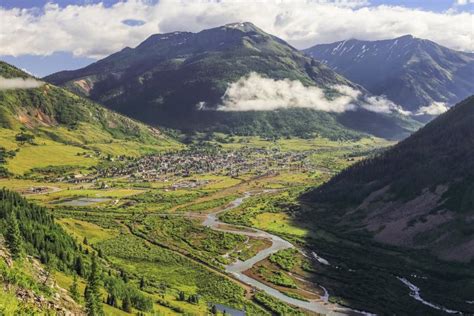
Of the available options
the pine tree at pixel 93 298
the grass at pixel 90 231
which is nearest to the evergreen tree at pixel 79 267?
the pine tree at pixel 93 298

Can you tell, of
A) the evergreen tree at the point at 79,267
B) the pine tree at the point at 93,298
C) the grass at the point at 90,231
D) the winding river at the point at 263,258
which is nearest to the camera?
the pine tree at the point at 93,298

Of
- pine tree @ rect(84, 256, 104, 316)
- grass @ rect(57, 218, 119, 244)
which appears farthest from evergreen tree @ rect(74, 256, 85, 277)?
grass @ rect(57, 218, 119, 244)

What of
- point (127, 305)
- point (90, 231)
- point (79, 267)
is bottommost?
point (90, 231)

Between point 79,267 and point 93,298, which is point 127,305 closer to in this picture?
point 79,267

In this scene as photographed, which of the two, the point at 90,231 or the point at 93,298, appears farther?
the point at 90,231

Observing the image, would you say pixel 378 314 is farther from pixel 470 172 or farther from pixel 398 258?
pixel 470 172

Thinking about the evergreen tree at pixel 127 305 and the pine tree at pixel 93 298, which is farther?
the evergreen tree at pixel 127 305

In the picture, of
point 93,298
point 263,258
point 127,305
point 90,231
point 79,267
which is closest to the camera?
point 93,298

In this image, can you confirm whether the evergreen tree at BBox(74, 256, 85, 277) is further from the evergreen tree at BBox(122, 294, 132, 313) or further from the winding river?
the winding river

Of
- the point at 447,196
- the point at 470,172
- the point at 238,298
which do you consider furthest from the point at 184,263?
the point at 470,172

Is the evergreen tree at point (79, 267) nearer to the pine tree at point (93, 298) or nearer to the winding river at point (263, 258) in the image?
the pine tree at point (93, 298)

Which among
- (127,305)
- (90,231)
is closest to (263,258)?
(90,231)
